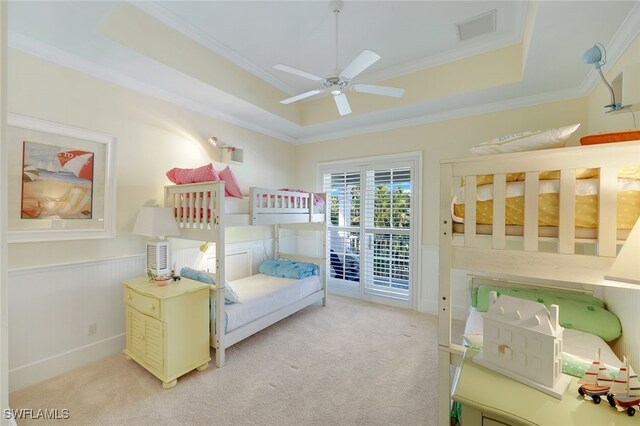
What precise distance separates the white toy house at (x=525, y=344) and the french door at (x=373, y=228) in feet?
8.19

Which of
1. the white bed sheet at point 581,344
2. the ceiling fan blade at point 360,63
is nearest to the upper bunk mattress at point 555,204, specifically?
the white bed sheet at point 581,344

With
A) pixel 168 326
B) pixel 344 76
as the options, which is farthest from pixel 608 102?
pixel 168 326

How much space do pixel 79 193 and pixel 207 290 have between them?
4.61 ft

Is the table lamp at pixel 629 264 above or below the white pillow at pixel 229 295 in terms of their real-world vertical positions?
above

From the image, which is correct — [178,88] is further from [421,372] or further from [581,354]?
[581,354]

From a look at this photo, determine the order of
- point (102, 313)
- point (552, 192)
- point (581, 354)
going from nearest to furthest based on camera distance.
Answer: point (552, 192) < point (581, 354) < point (102, 313)

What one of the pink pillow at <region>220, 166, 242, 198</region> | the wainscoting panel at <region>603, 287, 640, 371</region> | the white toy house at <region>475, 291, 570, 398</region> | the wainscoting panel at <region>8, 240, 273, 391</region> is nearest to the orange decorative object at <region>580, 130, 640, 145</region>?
the white toy house at <region>475, 291, 570, 398</region>

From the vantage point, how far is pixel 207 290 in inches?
94.3

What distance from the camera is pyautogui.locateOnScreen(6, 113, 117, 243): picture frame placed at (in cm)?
205

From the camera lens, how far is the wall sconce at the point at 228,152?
342 centimetres

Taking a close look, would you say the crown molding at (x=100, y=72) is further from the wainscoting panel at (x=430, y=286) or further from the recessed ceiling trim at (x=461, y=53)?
the wainscoting panel at (x=430, y=286)

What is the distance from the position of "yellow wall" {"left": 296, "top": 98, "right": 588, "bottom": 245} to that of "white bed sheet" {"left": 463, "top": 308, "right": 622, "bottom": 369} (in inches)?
64.9

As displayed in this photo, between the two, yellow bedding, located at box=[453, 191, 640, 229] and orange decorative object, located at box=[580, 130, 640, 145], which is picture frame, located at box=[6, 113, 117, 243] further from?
orange decorative object, located at box=[580, 130, 640, 145]

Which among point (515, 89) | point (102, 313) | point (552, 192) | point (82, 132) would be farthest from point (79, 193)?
point (515, 89)
